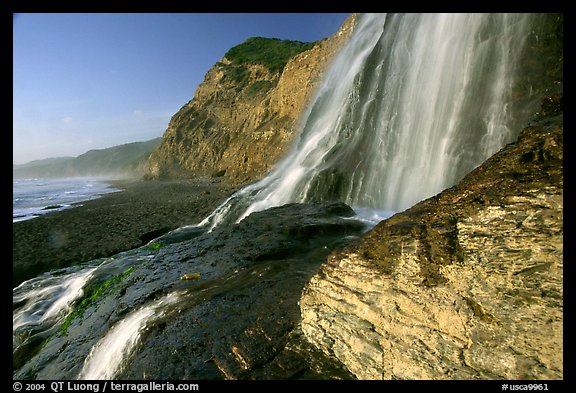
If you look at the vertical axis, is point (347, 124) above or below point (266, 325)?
above

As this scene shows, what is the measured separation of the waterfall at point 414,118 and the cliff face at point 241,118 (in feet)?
29.5

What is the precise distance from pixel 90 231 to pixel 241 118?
35.5 meters

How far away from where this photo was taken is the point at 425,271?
3232 mm

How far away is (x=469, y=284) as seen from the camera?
2.95 metres

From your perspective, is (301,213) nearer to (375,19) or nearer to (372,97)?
(372,97)

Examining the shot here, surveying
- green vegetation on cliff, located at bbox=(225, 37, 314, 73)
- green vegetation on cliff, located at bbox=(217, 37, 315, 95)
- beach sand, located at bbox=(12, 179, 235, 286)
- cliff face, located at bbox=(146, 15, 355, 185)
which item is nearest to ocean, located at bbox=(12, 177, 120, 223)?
beach sand, located at bbox=(12, 179, 235, 286)

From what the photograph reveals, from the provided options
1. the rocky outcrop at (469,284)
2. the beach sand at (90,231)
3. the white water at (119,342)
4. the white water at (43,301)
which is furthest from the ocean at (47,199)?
the rocky outcrop at (469,284)

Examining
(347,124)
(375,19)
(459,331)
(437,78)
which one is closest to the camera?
(459,331)

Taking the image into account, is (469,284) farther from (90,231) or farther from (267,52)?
(267,52)

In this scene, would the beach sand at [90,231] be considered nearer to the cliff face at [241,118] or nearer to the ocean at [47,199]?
the ocean at [47,199]

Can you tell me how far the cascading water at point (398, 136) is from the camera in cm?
879

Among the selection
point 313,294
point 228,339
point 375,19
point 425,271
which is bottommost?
point 228,339

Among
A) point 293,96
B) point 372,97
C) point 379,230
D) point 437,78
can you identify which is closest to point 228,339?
point 379,230

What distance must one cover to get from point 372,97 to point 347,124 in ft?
7.04
